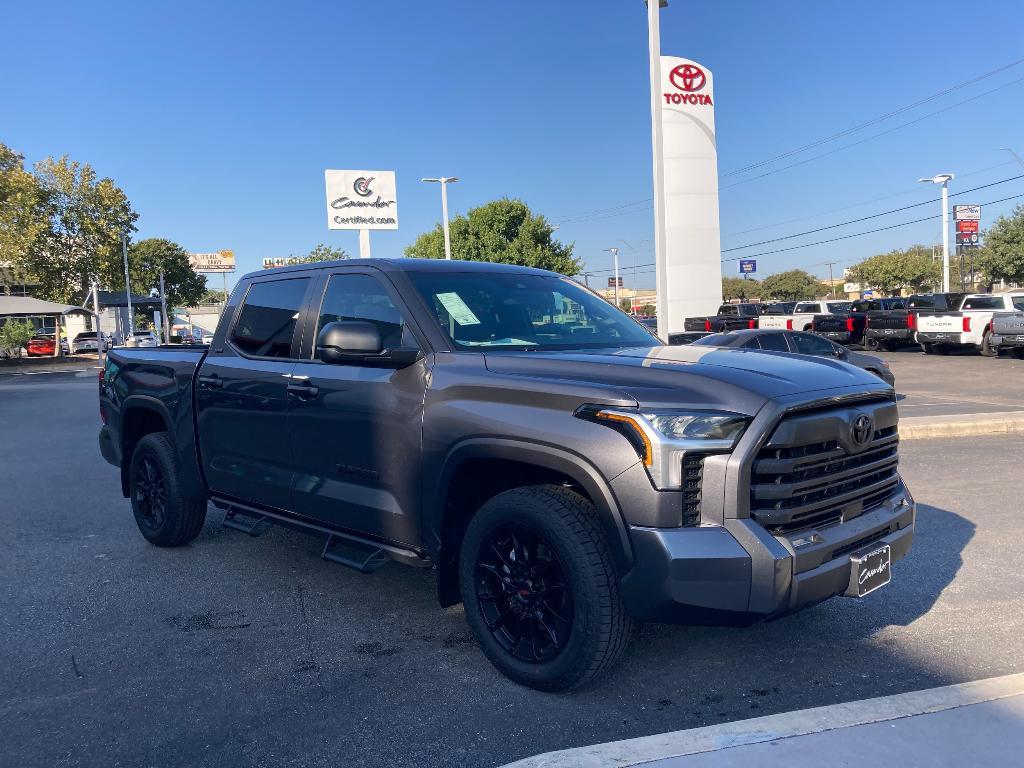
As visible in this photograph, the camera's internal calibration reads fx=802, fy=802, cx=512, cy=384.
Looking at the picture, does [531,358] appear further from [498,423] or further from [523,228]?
[523,228]

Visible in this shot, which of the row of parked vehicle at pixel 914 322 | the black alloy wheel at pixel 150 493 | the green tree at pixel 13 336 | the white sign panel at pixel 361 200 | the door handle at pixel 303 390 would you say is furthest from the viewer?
the green tree at pixel 13 336

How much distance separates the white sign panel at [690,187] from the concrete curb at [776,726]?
32.4m

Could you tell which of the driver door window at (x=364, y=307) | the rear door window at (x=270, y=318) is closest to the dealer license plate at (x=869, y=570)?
the driver door window at (x=364, y=307)

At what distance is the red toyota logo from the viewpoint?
3512cm

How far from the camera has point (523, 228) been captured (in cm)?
5319

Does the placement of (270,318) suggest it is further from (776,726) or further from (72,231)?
(72,231)

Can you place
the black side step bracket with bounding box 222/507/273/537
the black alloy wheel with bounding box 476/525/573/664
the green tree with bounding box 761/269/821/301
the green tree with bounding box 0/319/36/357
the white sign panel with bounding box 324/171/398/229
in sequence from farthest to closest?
the green tree with bounding box 761/269/821/301, the green tree with bounding box 0/319/36/357, the white sign panel with bounding box 324/171/398/229, the black side step bracket with bounding box 222/507/273/537, the black alloy wheel with bounding box 476/525/573/664

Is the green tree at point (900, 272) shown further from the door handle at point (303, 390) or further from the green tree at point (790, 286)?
the door handle at point (303, 390)

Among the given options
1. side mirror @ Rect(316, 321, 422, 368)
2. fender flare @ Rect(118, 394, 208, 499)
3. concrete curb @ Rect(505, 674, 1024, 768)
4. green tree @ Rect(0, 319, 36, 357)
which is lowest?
concrete curb @ Rect(505, 674, 1024, 768)

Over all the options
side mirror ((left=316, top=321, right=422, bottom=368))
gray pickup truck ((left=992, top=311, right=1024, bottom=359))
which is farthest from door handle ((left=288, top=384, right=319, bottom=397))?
gray pickup truck ((left=992, top=311, right=1024, bottom=359))

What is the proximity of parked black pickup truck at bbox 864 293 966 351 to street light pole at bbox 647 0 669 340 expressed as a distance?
1437 centimetres

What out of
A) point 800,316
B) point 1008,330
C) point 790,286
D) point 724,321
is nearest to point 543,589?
point 1008,330

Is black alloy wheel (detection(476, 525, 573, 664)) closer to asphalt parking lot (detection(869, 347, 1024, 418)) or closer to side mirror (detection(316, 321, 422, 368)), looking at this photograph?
side mirror (detection(316, 321, 422, 368))

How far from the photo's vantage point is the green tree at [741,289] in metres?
105
